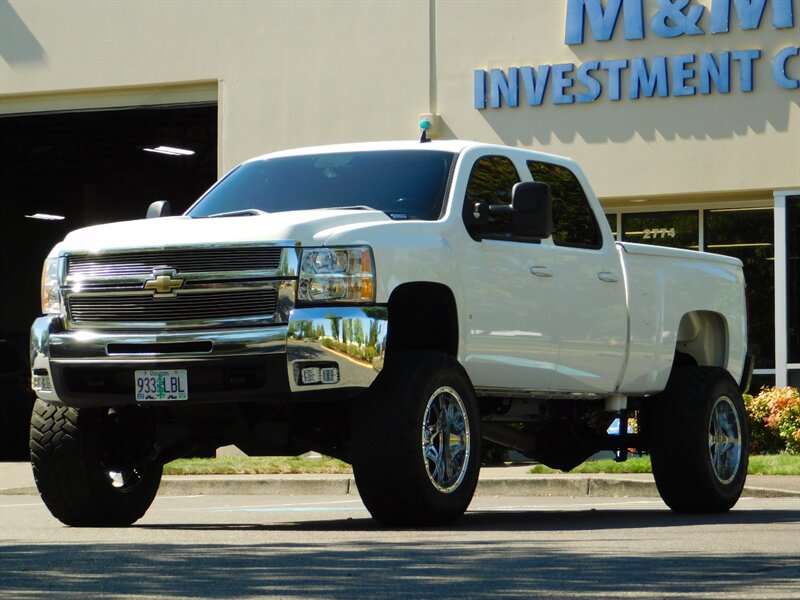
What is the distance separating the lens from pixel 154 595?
20.8 feet

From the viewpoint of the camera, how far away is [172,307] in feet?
31.2

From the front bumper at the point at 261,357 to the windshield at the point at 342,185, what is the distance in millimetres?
1149

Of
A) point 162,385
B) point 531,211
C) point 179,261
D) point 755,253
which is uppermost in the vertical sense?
point 755,253

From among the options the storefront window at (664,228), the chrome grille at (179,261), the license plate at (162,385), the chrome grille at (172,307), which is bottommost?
the license plate at (162,385)

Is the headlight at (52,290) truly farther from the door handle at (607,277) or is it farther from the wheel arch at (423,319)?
the door handle at (607,277)

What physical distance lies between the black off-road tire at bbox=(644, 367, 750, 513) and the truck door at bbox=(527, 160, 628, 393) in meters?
0.54

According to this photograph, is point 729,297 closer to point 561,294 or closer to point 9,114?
point 561,294

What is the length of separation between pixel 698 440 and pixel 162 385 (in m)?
3.80

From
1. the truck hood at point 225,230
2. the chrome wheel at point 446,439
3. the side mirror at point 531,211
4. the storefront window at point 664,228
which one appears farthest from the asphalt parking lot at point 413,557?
the storefront window at point 664,228

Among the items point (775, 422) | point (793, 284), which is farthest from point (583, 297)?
point (793, 284)

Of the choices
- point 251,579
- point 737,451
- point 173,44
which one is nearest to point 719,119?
point 173,44

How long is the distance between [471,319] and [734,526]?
6.20 feet

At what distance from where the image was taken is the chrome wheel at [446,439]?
9.45m

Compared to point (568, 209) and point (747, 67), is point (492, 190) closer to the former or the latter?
point (568, 209)
